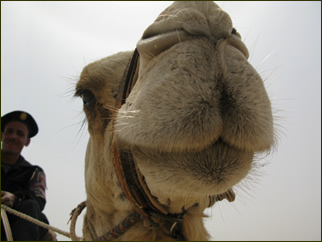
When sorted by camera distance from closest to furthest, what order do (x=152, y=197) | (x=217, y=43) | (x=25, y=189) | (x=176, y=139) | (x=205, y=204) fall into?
(x=176, y=139) → (x=217, y=43) → (x=152, y=197) → (x=205, y=204) → (x=25, y=189)

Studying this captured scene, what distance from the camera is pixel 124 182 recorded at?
174 cm

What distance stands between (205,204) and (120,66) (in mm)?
1418

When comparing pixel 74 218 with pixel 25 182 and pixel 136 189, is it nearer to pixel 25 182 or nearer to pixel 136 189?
pixel 136 189

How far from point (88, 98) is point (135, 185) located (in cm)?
102

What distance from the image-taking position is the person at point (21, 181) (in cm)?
342

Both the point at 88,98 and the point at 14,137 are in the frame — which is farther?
the point at 14,137

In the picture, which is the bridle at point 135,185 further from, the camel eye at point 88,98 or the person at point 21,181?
the person at point 21,181

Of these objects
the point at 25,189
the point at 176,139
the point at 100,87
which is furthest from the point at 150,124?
the point at 25,189

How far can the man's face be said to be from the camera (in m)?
4.34

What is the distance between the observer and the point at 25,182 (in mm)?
4148

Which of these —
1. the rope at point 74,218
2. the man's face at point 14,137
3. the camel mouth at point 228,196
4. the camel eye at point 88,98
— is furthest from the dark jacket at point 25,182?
the camel mouth at point 228,196

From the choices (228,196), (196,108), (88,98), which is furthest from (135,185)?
(88,98)

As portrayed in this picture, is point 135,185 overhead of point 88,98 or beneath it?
beneath

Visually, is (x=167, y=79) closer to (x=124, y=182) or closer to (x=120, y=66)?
(x=124, y=182)
